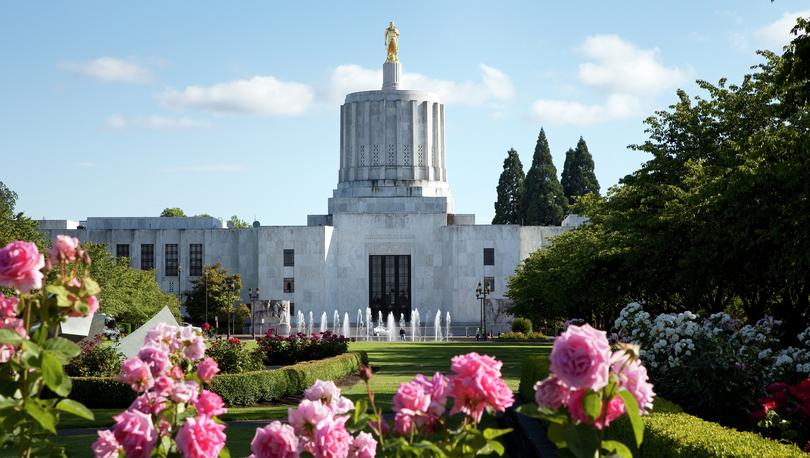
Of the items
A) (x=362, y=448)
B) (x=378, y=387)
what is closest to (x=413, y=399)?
(x=362, y=448)

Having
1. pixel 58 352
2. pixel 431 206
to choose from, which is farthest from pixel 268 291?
pixel 58 352

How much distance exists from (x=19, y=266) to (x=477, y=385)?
195cm

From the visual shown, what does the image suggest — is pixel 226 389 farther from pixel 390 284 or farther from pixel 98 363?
pixel 390 284

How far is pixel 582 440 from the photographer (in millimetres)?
4195

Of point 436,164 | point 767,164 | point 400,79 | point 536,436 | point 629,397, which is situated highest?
point 400,79

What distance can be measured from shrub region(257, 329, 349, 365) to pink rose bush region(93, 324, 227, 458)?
26036 mm

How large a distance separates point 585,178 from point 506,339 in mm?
36458

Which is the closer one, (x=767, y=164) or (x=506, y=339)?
(x=767, y=164)

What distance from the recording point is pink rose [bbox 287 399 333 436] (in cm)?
454

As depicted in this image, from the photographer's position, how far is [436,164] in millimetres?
79375

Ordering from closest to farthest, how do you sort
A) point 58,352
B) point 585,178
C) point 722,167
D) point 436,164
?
point 58,352
point 722,167
point 436,164
point 585,178

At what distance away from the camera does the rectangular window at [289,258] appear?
2963 inches

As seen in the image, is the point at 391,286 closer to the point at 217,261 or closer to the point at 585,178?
the point at 217,261

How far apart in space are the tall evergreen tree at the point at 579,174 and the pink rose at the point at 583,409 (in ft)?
289
